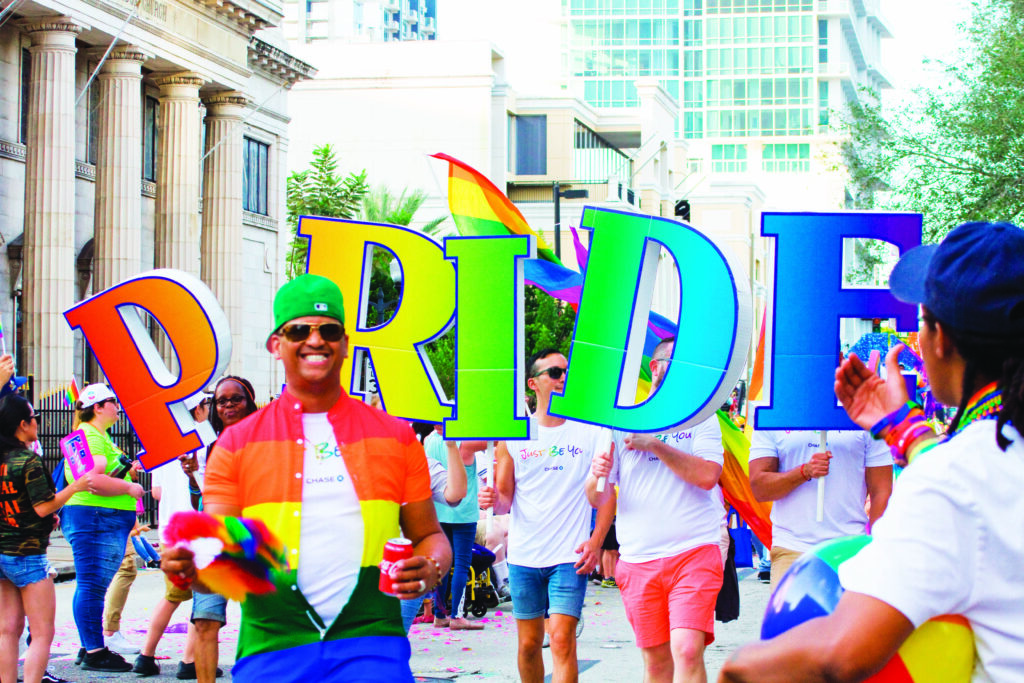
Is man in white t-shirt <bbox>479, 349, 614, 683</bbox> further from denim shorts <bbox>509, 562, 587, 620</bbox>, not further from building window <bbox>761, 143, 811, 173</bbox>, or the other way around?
building window <bbox>761, 143, 811, 173</bbox>

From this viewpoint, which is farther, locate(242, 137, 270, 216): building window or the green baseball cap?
locate(242, 137, 270, 216): building window

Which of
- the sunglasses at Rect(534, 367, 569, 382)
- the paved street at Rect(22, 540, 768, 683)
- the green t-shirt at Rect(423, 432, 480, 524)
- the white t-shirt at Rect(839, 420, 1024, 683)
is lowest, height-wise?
the paved street at Rect(22, 540, 768, 683)

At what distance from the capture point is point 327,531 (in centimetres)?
415

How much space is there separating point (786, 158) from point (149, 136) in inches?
4307

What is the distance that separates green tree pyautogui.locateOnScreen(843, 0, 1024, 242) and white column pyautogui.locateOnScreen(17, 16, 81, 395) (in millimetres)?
17508

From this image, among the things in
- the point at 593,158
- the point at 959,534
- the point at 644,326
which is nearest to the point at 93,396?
the point at 644,326

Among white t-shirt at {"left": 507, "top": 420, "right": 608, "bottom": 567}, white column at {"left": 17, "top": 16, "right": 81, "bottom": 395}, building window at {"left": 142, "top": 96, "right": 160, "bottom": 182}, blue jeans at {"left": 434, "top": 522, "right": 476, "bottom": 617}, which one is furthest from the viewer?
building window at {"left": 142, "top": 96, "right": 160, "bottom": 182}

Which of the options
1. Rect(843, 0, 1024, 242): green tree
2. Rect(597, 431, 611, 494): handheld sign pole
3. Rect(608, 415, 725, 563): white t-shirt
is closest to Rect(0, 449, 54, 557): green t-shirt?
Rect(597, 431, 611, 494): handheld sign pole

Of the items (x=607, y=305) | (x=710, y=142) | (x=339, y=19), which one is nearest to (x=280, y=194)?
(x=607, y=305)

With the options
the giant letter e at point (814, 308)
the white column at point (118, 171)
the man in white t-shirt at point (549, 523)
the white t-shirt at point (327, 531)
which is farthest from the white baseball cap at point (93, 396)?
the white column at point (118, 171)

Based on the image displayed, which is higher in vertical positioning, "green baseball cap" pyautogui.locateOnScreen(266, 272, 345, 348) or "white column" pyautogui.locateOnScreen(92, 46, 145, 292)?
"white column" pyautogui.locateOnScreen(92, 46, 145, 292)

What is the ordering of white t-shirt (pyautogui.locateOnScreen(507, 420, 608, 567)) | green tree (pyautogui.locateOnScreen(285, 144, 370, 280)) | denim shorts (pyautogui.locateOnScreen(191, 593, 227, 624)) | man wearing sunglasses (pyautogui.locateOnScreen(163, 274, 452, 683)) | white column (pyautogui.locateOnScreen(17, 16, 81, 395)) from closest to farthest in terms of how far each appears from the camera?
1. man wearing sunglasses (pyautogui.locateOnScreen(163, 274, 452, 683))
2. white t-shirt (pyautogui.locateOnScreen(507, 420, 608, 567))
3. denim shorts (pyautogui.locateOnScreen(191, 593, 227, 624))
4. white column (pyautogui.locateOnScreen(17, 16, 81, 395))
5. green tree (pyautogui.locateOnScreen(285, 144, 370, 280))

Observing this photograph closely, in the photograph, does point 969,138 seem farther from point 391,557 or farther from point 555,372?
point 391,557

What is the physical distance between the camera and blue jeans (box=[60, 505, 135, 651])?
369 inches
